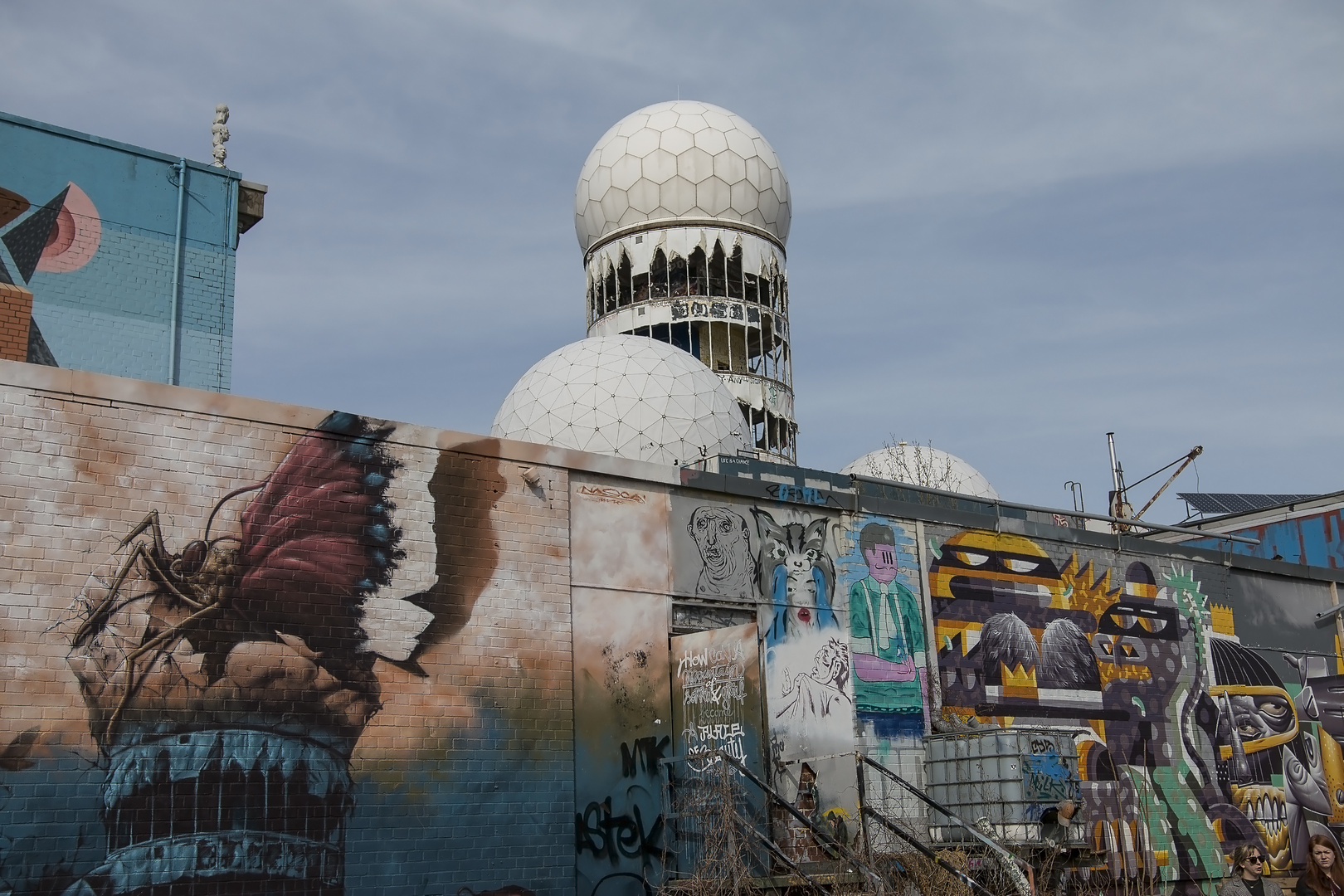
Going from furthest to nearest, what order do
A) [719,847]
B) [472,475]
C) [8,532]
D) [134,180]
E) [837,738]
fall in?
[134,180], [837,738], [472,475], [719,847], [8,532]

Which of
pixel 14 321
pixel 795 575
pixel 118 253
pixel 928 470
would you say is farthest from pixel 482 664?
pixel 928 470

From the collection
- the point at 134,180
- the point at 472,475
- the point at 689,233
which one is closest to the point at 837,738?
the point at 472,475

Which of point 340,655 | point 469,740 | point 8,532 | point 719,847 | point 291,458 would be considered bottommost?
point 719,847

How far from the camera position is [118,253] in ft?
72.3

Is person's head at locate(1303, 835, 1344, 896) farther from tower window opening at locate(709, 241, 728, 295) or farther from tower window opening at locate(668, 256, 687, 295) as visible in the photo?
tower window opening at locate(668, 256, 687, 295)

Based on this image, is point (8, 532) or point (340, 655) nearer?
point (8, 532)

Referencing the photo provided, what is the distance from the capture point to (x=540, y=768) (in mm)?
16188

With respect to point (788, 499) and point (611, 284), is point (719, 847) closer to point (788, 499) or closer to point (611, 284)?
point (788, 499)

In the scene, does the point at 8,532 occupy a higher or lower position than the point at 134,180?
lower

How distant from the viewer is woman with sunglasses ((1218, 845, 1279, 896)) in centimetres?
1065

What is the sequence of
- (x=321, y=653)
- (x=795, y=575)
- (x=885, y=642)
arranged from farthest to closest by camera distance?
1. (x=885, y=642)
2. (x=795, y=575)
3. (x=321, y=653)

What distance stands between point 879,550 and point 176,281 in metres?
12.8

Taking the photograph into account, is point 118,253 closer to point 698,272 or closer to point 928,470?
point 698,272

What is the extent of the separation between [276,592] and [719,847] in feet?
19.6
